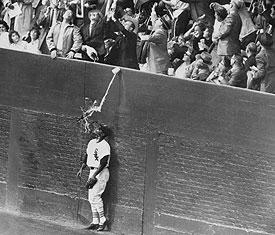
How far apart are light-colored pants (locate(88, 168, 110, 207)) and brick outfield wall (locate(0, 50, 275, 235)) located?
5.8 inches

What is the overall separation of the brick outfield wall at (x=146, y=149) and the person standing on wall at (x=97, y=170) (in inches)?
6.7

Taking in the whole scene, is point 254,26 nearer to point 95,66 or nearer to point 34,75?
point 95,66

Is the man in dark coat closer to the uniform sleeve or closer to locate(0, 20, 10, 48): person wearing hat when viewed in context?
the uniform sleeve

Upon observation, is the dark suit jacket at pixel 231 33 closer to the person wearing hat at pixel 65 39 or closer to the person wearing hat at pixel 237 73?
the person wearing hat at pixel 237 73

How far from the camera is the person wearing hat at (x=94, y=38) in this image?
62.0 feet

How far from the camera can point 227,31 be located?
686 inches

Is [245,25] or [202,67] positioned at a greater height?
[245,25]

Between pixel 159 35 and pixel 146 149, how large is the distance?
6.14 feet

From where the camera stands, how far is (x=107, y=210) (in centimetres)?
1881

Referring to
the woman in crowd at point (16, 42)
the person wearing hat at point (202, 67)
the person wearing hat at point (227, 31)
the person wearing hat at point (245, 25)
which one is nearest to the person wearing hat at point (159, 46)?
the person wearing hat at point (202, 67)

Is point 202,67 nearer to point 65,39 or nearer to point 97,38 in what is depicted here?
point 97,38

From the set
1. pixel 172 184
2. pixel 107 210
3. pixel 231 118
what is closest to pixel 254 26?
pixel 231 118

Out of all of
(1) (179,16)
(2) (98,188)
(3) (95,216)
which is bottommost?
(3) (95,216)

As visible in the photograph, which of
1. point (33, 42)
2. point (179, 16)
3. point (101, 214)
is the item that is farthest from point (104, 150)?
point (33, 42)
